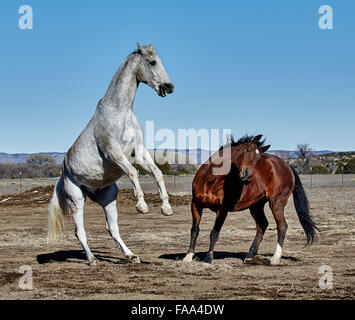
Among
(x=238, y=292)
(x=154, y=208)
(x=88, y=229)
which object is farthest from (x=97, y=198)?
(x=154, y=208)

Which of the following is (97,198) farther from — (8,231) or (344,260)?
(8,231)

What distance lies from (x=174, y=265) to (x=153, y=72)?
315 centimetres

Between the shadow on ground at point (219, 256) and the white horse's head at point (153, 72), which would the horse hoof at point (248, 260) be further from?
the white horse's head at point (153, 72)

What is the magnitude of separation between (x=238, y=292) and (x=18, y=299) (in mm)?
2732

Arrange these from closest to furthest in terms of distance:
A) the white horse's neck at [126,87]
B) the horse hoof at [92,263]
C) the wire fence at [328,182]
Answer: the white horse's neck at [126,87], the horse hoof at [92,263], the wire fence at [328,182]

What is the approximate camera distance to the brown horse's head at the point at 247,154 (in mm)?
8594

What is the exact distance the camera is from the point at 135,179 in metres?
7.76

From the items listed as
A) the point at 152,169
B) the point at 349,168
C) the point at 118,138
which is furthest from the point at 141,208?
the point at 349,168

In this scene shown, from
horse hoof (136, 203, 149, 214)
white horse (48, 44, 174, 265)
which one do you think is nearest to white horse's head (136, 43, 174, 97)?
white horse (48, 44, 174, 265)

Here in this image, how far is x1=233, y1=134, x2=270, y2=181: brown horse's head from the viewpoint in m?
8.59

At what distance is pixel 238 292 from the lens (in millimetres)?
6965

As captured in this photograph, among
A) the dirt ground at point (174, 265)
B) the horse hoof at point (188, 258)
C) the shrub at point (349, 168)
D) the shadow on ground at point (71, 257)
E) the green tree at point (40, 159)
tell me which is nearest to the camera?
the dirt ground at point (174, 265)

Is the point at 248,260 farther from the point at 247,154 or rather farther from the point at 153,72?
the point at 153,72

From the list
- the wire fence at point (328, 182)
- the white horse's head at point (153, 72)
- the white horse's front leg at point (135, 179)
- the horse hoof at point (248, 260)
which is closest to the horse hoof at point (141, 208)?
the white horse's front leg at point (135, 179)
